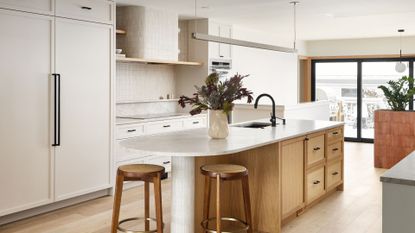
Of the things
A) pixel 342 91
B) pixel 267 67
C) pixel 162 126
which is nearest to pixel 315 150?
pixel 162 126

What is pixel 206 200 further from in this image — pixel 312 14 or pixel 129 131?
pixel 312 14

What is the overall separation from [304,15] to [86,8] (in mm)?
3234

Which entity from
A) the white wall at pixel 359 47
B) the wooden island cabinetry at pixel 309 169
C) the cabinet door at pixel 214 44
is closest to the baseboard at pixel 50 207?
the wooden island cabinetry at pixel 309 169

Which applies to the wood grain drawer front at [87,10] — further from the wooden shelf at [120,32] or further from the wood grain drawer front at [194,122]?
the wood grain drawer front at [194,122]

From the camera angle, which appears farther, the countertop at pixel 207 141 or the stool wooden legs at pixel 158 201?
the stool wooden legs at pixel 158 201

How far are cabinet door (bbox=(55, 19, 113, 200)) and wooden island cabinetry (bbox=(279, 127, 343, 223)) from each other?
7.14ft

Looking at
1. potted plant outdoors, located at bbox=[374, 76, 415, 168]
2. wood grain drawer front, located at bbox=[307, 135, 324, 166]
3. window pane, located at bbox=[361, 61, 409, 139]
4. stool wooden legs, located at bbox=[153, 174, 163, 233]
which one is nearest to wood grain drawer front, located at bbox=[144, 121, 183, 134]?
wood grain drawer front, located at bbox=[307, 135, 324, 166]

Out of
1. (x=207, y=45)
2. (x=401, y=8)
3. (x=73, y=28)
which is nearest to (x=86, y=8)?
(x=73, y=28)

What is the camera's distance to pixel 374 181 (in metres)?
6.13

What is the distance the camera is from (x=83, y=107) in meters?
4.91

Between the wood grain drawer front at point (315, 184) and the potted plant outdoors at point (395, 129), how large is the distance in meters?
2.53

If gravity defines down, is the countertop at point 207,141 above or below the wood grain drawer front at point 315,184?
above

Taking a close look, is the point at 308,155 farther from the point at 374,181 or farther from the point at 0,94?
the point at 0,94

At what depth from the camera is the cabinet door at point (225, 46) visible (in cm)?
734
